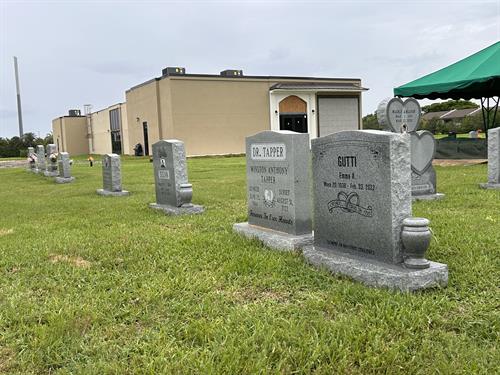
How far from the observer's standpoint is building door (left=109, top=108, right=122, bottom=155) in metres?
45.1

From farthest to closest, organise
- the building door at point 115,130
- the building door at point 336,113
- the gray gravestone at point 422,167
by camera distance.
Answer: the building door at point 115,130
the building door at point 336,113
the gray gravestone at point 422,167

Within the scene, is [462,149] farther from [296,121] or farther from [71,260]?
[296,121]

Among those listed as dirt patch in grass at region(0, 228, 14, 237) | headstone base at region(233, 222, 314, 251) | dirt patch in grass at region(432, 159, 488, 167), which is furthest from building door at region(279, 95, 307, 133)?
headstone base at region(233, 222, 314, 251)

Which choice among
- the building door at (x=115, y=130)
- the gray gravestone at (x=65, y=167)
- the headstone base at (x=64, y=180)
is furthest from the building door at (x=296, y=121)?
the headstone base at (x=64, y=180)

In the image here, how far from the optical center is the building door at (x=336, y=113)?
1448 inches

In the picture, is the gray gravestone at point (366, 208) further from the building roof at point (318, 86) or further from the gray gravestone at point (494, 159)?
the building roof at point (318, 86)

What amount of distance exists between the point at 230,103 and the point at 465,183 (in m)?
24.8

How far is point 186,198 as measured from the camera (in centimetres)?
854

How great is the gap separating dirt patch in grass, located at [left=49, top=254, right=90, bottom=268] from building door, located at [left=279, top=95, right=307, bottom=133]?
31419mm

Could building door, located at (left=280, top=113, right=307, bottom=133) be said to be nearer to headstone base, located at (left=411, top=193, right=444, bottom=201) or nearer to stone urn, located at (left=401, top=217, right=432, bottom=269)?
headstone base, located at (left=411, top=193, right=444, bottom=201)

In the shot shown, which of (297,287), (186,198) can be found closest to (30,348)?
(297,287)

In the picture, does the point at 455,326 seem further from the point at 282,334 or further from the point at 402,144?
the point at 402,144

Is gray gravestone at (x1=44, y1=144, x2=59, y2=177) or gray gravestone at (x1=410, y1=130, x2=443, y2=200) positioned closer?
gray gravestone at (x1=410, y1=130, x2=443, y2=200)

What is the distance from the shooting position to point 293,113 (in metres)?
36.3
